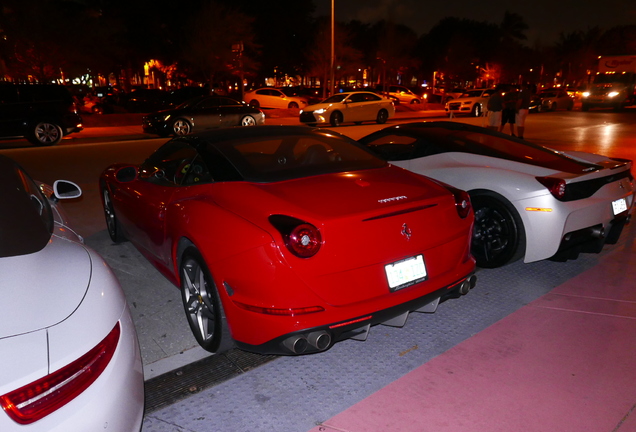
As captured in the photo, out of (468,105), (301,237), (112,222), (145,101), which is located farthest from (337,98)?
(301,237)

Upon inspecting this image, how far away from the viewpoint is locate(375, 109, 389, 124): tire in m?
24.8

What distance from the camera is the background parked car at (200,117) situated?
18.2 metres

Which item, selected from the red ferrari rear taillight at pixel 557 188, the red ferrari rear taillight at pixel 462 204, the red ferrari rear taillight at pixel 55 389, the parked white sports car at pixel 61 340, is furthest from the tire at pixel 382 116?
the red ferrari rear taillight at pixel 55 389

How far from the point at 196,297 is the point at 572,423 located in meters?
2.44

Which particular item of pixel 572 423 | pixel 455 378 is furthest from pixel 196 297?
pixel 572 423

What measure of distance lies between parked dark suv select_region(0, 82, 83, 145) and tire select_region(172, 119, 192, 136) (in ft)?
10.3

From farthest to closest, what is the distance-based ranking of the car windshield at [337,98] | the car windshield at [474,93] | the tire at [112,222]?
the car windshield at [474,93] → the car windshield at [337,98] → the tire at [112,222]

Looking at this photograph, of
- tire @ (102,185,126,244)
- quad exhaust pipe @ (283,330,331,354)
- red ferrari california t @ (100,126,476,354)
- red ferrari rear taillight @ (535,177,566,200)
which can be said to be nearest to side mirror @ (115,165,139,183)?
red ferrari california t @ (100,126,476,354)

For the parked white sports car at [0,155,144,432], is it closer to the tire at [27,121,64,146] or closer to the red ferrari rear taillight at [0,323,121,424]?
the red ferrari rear taillight at [0,323,121,424]

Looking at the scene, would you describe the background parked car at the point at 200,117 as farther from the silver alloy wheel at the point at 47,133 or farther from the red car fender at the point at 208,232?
the red car fender at the point at 208,232

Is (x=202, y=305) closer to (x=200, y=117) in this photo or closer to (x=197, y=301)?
(x=197, y=301)

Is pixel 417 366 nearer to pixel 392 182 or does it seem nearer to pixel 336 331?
pixel 336 331

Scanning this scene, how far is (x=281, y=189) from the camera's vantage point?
131 inches

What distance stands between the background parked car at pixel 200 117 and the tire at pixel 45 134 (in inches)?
125
